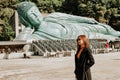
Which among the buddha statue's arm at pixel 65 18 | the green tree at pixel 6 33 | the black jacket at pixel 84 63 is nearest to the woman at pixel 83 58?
the black jacket at pixel 84 63

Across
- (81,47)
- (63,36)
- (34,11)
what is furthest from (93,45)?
(81,47)

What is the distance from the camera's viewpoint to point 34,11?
122 ft

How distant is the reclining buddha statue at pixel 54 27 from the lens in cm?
3669

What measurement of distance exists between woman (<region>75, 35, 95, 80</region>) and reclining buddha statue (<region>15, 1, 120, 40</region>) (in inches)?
1042

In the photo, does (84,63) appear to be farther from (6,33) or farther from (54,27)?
(6,33)

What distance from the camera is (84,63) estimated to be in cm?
732

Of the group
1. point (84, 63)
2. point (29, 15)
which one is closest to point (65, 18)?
point (29, 15)

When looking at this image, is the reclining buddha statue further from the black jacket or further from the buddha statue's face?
the black jacket

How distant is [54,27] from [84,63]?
31221mm

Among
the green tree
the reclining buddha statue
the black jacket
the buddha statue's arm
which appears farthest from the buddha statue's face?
the black jacket

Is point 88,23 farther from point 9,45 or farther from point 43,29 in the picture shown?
point 9,45

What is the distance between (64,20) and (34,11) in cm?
580

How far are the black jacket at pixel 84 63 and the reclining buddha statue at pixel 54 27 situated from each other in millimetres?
26468

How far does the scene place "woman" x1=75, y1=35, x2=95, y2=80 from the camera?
7.23 meters
